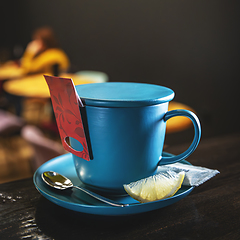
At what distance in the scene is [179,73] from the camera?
9.34ft

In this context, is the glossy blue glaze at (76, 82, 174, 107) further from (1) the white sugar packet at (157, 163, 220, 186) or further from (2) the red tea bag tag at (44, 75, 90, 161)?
(1) the white sugar packet at (157, 163, 220, 186)

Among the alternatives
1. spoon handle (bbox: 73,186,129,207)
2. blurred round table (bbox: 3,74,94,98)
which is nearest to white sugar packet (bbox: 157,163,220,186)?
spoon handle (bbox: 73,186,129,207)

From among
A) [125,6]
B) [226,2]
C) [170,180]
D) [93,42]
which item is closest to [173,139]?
[226,2]

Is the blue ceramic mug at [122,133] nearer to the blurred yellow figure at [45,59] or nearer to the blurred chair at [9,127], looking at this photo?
the blurred chair at [9,127]

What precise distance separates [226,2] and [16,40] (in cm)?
550

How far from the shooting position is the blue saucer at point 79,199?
0.36m

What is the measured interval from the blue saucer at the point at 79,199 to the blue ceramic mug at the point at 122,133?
0.03 meters

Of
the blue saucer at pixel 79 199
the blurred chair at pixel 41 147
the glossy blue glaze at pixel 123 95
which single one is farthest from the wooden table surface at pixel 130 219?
the blurred chair at pixel 41 147

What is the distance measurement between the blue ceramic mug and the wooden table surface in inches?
2.4

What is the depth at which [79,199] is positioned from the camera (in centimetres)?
42

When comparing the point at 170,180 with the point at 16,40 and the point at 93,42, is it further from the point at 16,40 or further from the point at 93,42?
the point at 16,40

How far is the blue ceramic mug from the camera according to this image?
39 cm

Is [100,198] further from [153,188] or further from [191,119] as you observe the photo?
[191,119]

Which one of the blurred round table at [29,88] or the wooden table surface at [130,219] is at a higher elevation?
the wooden table surface at [130,219]
